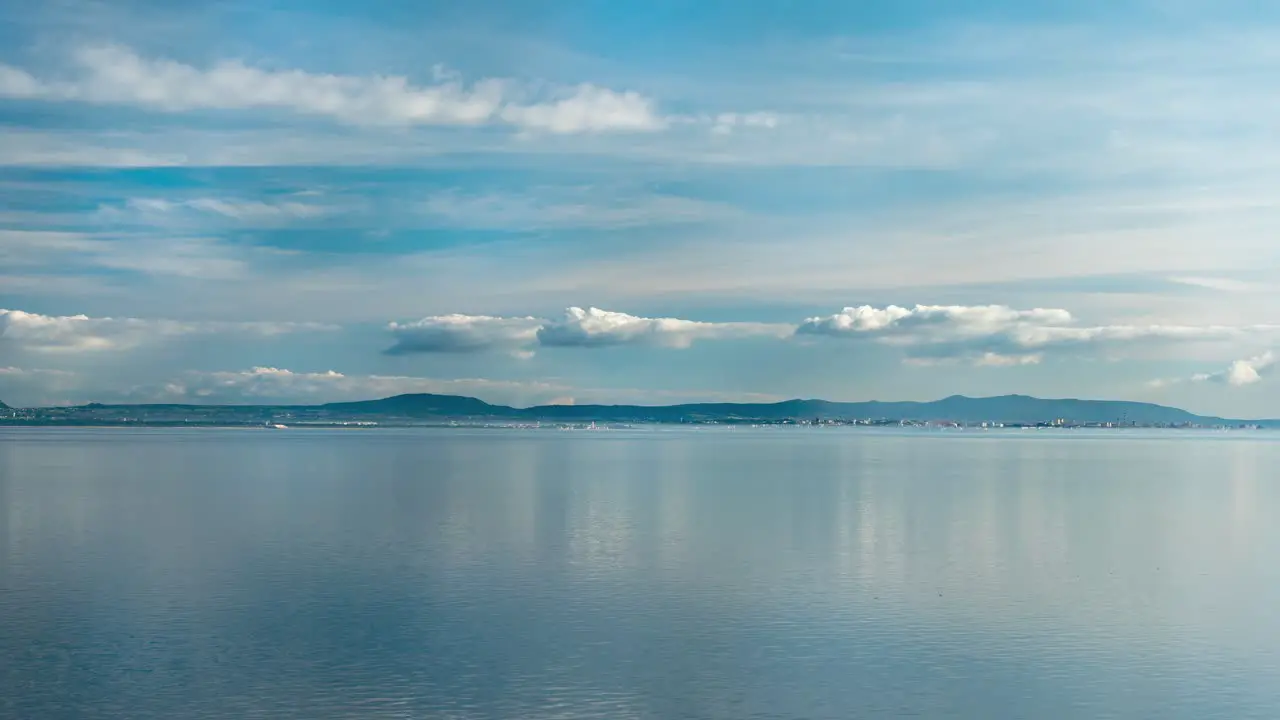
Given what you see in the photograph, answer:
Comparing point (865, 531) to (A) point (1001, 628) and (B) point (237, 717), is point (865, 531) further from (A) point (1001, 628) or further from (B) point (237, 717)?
(B) point (237, 717)

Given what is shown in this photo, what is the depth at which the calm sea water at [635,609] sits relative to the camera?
73.8 feet

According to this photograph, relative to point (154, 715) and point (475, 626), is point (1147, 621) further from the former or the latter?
point (154, 715)

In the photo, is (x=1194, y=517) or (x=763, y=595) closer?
(x=763, y=595)

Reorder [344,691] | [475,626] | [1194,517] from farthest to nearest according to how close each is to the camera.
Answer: [1194,517] < [475,626] < [344,691]

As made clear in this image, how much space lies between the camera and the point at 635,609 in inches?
1212

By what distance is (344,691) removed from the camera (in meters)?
22.5

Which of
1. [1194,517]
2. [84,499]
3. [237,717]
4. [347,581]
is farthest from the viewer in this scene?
[84,499]

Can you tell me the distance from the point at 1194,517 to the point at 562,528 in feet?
98.8

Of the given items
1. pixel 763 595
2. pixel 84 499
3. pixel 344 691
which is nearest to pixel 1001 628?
pixel 763 595

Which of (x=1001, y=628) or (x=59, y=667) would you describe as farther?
(x=1001, y=628)

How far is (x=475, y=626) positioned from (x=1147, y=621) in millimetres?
15963

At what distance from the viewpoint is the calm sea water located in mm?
22484

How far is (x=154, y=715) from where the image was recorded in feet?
68.4

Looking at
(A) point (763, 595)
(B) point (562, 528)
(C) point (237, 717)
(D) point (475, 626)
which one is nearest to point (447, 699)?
(C) point (237, 717)
